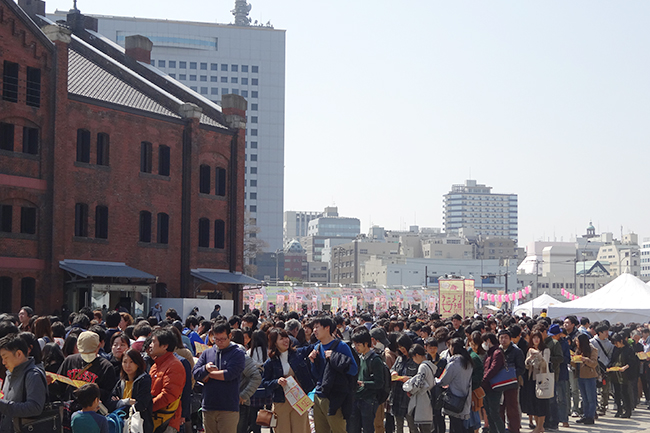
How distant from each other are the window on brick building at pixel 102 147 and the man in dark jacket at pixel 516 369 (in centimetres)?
2741

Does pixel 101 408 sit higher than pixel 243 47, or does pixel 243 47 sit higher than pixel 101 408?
pixel 243 47

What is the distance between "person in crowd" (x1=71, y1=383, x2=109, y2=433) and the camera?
729 centimetres

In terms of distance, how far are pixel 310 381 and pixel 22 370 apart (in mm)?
4294

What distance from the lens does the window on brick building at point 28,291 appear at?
32.7 m

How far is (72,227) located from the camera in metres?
34.7

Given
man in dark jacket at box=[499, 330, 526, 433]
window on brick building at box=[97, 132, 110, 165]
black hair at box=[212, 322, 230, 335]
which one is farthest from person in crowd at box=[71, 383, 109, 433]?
window on brick building at box=[97, 132, 110, 165]

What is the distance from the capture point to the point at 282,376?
10.4 metres

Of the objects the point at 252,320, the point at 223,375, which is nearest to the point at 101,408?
the point at 223,375

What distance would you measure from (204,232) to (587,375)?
28.3m

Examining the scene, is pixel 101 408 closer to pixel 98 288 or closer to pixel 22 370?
pixel 22 370

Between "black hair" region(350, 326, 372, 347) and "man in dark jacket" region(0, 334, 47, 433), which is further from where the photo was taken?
"black hair" region(350, 326, 372, 347)

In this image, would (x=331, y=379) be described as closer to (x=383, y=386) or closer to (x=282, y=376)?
(x=282, y=376)

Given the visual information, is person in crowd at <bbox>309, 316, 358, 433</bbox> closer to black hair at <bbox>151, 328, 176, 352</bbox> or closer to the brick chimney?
black hair at <bbox>151, 328, 176, 352</bbox>

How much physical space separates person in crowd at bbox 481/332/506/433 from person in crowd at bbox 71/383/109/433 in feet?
22.9
